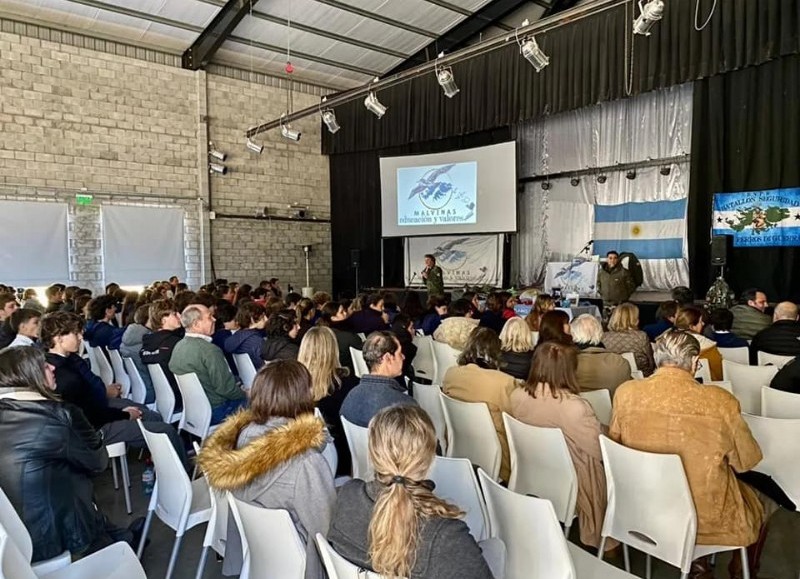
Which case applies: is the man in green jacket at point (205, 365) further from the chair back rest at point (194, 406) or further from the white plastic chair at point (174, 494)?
the white plastic chair at point (174, 494)

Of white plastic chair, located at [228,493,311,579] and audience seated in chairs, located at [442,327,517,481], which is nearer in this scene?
white plastic chair, located at [228,493,311,579]

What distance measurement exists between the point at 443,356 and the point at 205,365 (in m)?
1.86

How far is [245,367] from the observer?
14.3 ft

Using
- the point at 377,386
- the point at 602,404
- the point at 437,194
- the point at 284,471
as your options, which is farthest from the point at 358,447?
the point at 437,194

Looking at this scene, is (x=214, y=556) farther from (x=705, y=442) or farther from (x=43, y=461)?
(x=705, y=442)

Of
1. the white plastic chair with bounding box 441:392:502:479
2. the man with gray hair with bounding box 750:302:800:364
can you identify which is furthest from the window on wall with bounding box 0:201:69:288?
the man with gray hair with bounding box 750:302:800:364

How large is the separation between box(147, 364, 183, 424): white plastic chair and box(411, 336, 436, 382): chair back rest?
6.98 ft

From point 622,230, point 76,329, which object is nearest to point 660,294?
point 622,230

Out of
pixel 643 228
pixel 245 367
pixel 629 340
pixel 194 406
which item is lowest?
pixel 194 406

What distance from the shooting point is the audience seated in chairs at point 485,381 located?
2.93 m

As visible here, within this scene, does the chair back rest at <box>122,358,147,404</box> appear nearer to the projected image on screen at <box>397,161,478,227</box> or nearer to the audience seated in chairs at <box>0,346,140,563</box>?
the audience seated in chairs at <box>0,346,140,563</box>

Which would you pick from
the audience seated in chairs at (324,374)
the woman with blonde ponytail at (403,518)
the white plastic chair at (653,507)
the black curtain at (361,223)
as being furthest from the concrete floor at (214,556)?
the black curtain at (361,223)

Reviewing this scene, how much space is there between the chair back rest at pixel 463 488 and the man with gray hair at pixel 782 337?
304cm

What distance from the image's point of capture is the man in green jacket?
371 centimetres
